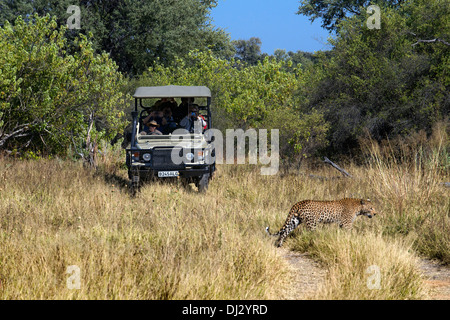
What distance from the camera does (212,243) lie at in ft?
20.3

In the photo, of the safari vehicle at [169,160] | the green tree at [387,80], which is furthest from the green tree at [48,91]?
the green tree at [387,80]

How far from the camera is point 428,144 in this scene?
13.4m

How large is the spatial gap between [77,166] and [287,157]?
523 cm

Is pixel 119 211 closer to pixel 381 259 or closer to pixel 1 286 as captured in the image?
pixel 1 286

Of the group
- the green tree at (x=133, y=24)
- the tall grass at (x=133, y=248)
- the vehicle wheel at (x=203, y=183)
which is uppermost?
the green tree at (x=133, y=24)

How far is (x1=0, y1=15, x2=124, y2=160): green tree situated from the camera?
14.0m

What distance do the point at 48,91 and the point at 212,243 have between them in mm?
9473

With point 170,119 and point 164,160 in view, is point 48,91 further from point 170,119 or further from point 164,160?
point 164,160

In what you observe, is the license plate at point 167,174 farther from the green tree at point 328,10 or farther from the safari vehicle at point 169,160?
the green tree at point 328,10

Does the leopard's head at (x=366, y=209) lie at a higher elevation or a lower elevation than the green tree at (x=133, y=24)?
lower

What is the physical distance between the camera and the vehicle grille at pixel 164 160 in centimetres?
A: 1016

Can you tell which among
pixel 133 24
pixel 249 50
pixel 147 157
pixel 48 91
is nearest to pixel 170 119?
pixel 147 157

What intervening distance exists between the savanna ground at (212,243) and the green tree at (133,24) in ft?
57.7
